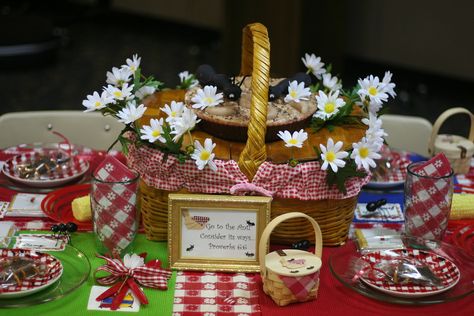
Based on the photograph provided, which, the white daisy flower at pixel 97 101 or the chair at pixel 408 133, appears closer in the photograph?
the white daisy flower at pixel 97 101

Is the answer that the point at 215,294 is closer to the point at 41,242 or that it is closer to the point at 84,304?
the point at 84,304

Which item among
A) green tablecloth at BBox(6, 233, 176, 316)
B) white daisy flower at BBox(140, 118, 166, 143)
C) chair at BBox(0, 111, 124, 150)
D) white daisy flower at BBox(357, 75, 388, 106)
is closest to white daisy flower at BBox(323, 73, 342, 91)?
white daisy flower at BBox(357, 75, 388, 106)

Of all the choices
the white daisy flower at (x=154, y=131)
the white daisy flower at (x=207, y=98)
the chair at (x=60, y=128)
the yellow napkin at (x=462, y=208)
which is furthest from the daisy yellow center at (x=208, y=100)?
the chair at (x=60, y=128)

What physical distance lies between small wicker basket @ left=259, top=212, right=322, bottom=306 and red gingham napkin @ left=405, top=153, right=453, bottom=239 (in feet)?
1.09

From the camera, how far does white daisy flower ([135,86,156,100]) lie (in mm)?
1895

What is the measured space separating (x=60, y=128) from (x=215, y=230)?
3.62 feet

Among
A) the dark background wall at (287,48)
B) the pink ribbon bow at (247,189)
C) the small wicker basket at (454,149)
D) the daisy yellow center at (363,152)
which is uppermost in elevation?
the daisy yellow center at (363,152)

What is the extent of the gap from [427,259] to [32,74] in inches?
180

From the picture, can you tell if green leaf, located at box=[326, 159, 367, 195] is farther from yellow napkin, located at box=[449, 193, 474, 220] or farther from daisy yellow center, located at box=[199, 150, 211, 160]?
yellow napkin, located at box=[449, 193, 474, 220]

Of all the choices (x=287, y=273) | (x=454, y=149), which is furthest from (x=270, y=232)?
(x=454, y=149)

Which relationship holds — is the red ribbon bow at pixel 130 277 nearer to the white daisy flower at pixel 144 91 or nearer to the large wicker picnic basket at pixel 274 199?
the large wicker picnic basket at pixel 274 199

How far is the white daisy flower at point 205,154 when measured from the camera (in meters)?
1.58

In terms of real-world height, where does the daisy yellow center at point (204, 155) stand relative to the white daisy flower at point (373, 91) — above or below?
below

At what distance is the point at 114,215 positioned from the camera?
1.63 meters
